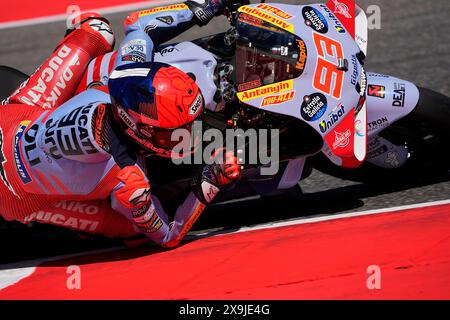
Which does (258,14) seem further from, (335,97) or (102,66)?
(102,66)

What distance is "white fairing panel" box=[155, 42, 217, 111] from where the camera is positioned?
5.23m

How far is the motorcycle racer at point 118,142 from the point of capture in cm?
484

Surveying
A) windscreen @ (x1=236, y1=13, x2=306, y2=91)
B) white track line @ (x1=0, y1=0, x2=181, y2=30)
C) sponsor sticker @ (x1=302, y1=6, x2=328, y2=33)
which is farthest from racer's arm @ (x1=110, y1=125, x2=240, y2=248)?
white track line @ (x1=0, y1=0, x2=181, y2=30)

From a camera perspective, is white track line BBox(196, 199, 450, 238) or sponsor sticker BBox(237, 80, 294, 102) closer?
sponsor sticker BBox(237, 80, 294, 102)

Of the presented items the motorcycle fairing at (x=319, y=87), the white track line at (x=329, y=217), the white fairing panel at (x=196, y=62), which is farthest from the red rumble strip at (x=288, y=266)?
the white fairing panel at (x=196, y=62)

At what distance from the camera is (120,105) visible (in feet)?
16.0

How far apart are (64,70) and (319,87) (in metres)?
1.91

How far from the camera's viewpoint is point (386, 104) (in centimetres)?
542

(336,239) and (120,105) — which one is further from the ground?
(120,105)

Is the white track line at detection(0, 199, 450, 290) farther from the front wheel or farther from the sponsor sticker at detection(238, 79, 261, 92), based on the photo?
the sponsor sticker at detection(238, 79, 261, 92)

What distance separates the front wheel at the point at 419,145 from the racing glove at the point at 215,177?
956 mm
